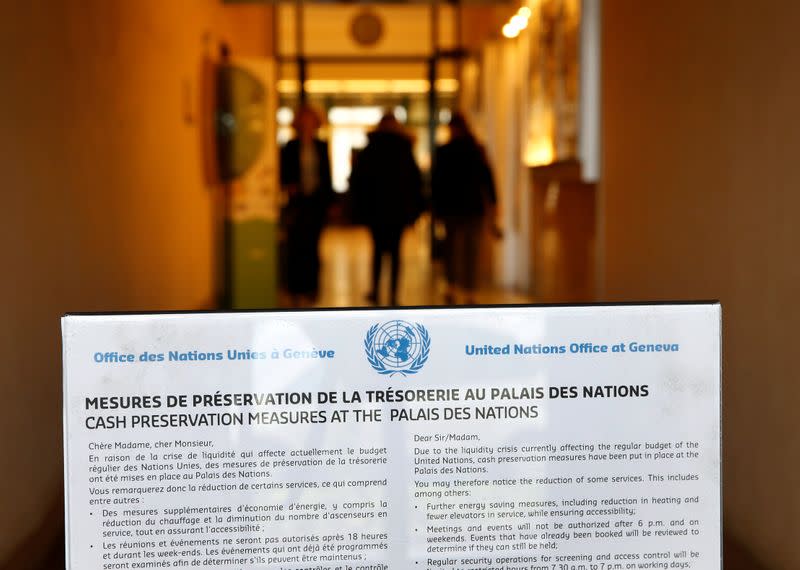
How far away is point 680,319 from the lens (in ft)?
7.52

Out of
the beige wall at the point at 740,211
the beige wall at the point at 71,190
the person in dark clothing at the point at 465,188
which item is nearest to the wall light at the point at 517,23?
the person in dark clothing at the point at 465,188

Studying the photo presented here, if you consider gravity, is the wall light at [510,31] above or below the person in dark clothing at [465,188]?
above

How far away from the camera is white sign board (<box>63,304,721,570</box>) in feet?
7.20

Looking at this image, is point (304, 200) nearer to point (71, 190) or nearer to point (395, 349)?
point (71, 190)

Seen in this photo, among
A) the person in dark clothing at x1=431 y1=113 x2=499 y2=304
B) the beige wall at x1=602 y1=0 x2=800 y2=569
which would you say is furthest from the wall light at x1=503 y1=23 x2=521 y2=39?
the beige wall at x1=602 y1=0 x2=800 y2=569

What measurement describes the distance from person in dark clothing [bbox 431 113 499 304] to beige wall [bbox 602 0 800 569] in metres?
4.46

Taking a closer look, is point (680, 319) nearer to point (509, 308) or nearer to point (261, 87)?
point (509, 308)

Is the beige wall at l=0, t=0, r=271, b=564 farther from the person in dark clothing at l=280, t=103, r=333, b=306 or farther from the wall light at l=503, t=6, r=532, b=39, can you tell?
the wall light at l=503, t=6, r=532, b=39

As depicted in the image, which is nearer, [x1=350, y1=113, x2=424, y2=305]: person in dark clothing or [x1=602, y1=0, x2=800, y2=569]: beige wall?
[x1=602, y1=0, x2=800, y2=569]: beige wall

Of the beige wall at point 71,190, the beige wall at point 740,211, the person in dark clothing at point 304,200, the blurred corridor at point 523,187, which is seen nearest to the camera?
the beige wall at point 740,211

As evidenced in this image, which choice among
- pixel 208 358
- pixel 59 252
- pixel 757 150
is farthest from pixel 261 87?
pixel 208 358

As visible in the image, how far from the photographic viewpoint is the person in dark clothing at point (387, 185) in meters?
9.23

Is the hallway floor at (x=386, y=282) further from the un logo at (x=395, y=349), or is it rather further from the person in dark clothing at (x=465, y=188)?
the un logo at (x=395, y=349)

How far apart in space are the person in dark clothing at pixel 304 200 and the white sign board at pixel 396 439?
26.4 ft
